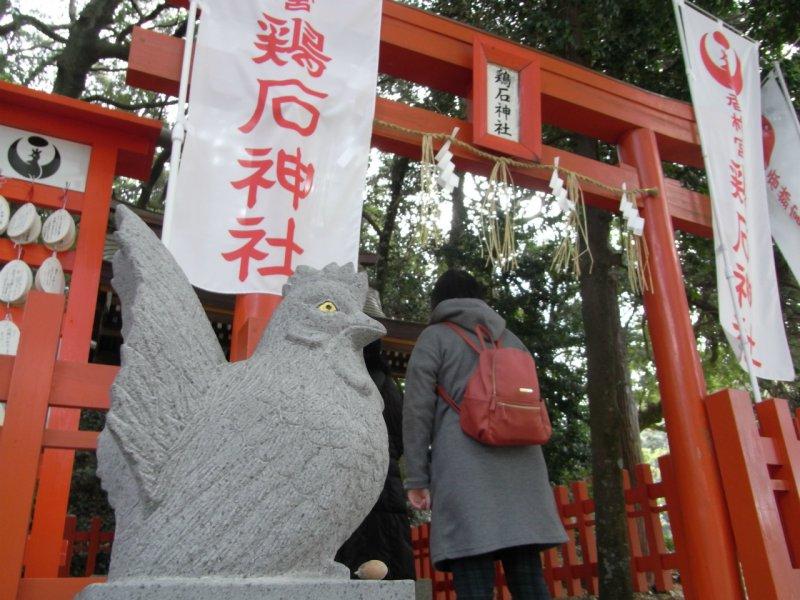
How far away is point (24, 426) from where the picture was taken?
202cm

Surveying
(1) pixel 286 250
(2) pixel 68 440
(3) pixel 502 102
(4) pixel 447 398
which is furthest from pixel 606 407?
(2) pixel 68 440

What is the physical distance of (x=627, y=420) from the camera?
6777 mm

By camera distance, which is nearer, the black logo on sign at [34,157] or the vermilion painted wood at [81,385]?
the vermilion painted wood at [81,385]

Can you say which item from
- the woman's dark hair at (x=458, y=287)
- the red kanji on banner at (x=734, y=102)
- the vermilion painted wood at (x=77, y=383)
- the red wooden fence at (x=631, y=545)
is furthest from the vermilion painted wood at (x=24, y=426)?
the red kanji on banner at (x=734, y=102)

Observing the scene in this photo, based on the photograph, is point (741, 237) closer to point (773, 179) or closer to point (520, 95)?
point (773, 179)

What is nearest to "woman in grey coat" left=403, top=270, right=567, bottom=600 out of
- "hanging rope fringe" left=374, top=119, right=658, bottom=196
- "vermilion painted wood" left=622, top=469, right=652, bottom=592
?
"hanging rope fringe" left=374, top=119, right=658, bottom=196

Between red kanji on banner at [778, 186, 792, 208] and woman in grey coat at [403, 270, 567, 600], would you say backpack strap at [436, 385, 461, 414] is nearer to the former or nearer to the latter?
woman in grey coat at [403, 270, 567, 600]

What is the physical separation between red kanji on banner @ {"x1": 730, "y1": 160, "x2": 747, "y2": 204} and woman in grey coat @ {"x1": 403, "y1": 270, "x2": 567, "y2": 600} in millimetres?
2608

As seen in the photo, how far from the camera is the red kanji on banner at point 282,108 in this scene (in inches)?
126

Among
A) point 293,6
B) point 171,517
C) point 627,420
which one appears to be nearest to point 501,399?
point 171,517

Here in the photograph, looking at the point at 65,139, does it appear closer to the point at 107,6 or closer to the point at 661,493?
the point at 661,493

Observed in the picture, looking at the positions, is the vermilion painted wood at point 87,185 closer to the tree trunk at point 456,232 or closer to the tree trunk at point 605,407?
the tree trunk at point 605,407

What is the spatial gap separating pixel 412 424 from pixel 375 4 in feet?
8.10

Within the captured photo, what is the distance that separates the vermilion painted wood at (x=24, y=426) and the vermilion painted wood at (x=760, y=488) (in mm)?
3195
